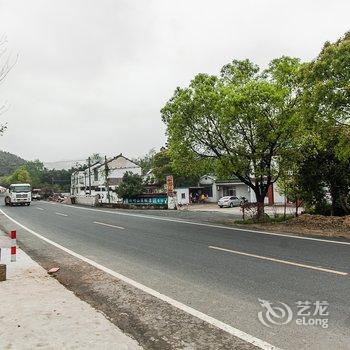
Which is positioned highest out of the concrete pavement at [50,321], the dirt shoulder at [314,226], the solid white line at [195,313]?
the dirt shoulder at [314,226]

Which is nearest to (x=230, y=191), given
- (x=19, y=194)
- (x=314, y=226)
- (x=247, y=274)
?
(x=19, y=194)

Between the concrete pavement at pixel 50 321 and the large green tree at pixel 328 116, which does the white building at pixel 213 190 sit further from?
the concrete pavement at pixel 50 321

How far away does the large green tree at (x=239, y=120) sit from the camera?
18438 millimetres

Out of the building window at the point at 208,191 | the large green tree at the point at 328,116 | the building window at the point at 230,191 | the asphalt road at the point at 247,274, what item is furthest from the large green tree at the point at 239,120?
the building window at the point at 208,191

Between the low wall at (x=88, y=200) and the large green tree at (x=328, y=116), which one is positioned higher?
the large green tree at (x=328, y=116)

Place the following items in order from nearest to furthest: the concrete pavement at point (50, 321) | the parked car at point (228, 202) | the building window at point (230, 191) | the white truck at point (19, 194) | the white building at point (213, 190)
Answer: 1. the concrete pavement at point (50, 321)
2. the parked car at point (228, 202)
3. the white truck at point (19, 194)
4. the white building at point (213, 190)
5. the building window at point (230, 191)

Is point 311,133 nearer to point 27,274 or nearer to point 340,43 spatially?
point 340,43

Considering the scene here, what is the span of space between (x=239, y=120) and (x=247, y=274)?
1210 centimetres

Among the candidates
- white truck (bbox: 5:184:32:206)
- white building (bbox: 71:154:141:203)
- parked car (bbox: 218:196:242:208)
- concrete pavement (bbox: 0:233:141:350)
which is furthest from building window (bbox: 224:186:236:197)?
concrete pavement (bbox: 0:233:141:350)

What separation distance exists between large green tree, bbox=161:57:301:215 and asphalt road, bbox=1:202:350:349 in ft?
18.8

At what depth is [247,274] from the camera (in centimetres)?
837

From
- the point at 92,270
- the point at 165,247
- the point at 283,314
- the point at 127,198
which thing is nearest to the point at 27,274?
the point at 92,270

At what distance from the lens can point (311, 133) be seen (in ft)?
56.6

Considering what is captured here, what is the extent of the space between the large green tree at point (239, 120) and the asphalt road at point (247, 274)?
18.8 feet
